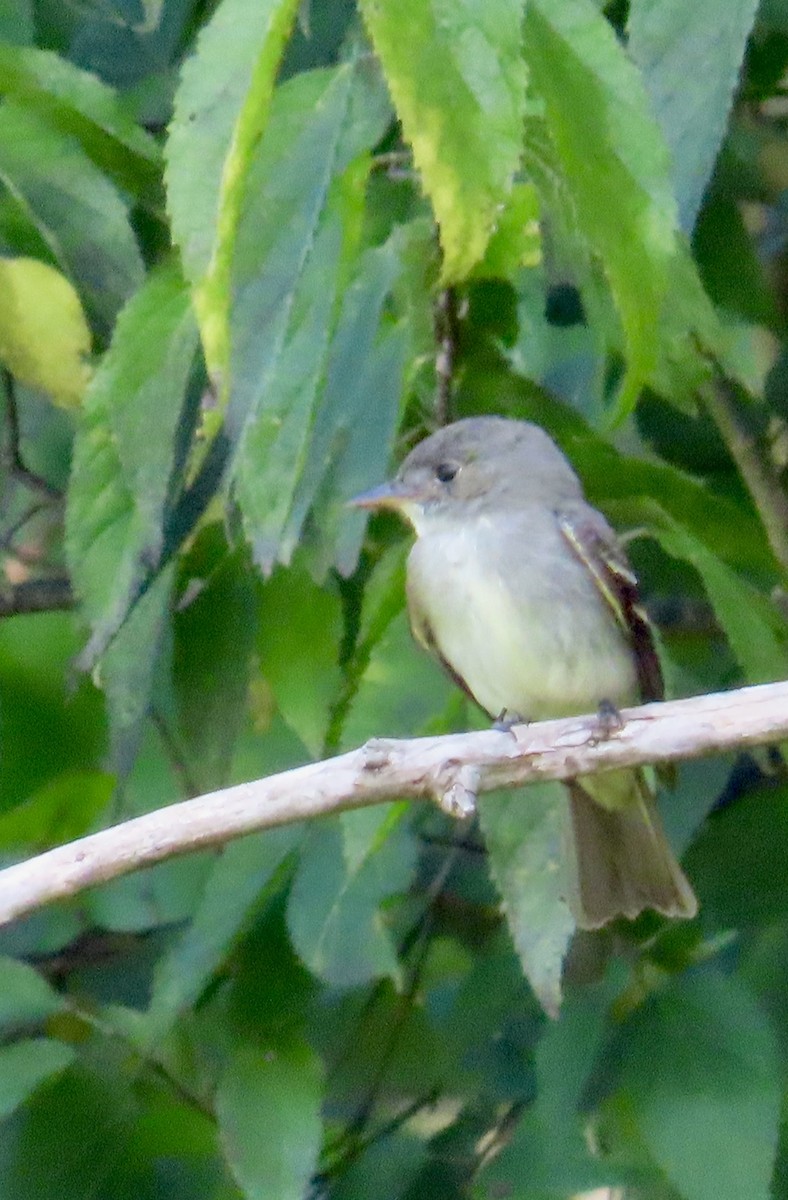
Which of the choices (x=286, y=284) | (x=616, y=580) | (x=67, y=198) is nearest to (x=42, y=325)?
(x=67, y=198)

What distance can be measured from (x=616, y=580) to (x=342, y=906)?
78 cm

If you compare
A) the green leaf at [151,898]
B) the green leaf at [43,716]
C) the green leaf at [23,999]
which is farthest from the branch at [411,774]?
the green leaf at [151,898]

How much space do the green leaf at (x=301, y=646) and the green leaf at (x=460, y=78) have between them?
0.95 meters

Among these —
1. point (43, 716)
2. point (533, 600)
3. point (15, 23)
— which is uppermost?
point (15, 23)

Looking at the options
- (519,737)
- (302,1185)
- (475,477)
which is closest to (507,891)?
(519,737)

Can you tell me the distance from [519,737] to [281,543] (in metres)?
0.40

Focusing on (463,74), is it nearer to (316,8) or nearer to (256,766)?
(316,8)

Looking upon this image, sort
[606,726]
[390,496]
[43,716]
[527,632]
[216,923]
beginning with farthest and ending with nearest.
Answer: [527,632], [390,496], [43,716], [216,923], [606,726]

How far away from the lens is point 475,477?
2.92m

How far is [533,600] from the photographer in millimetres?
2789

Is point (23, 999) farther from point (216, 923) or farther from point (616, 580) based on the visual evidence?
point (616, 580)

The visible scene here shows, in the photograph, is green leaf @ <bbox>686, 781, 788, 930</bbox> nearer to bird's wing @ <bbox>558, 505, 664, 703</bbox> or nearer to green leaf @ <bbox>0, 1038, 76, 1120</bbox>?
bird's wing @ <bbox>558, 505, 664, 703</bbox>

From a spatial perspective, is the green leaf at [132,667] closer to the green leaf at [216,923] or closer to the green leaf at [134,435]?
the green leaf at [134,435]

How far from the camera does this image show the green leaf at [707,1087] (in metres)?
1.99
